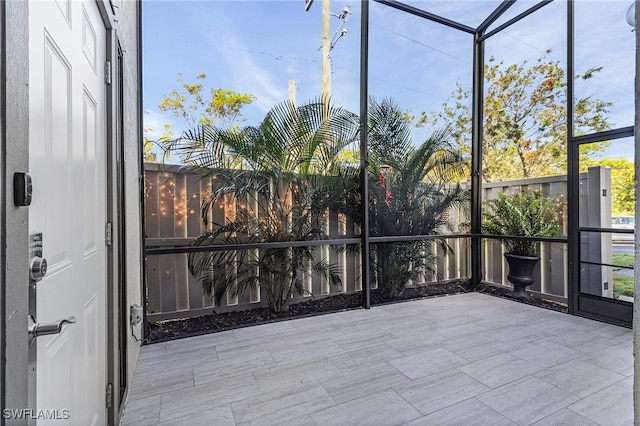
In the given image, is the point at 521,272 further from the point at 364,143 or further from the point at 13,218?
the point at 13,218

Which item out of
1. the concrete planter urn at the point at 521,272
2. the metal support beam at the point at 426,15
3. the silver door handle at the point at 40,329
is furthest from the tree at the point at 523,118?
the silver door handle at the point at 40,329

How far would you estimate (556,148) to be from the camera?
3602mm

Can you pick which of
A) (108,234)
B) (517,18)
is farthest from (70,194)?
(517,18)

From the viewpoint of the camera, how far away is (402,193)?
12.7ft

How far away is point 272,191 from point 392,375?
6.43 ft

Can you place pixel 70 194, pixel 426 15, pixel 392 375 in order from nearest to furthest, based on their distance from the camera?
pixel 70 194 < pixel 392 375 < pixel 426 15

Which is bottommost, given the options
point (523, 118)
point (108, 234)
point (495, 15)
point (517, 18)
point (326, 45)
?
point (108, 234)

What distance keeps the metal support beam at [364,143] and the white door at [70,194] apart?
2.61 meters

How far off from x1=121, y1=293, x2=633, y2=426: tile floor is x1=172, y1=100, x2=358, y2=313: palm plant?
50 centimetres

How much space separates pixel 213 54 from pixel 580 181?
160 inches

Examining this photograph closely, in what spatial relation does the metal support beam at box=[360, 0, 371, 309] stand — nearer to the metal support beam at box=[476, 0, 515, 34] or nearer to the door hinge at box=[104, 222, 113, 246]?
the metal support beam at box=[476, 0, 515, 34]

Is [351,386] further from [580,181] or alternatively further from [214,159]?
[580,181]

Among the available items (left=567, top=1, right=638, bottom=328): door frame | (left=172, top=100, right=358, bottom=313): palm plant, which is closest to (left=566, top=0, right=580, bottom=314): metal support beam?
(left=567, top=1, right=638, bottom=328): door frame

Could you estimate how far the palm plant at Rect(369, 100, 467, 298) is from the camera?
3.74 m
